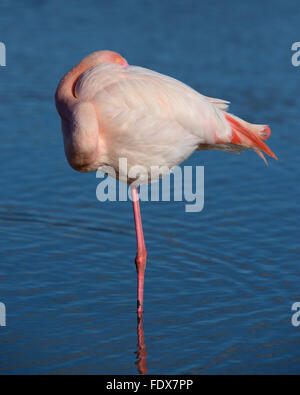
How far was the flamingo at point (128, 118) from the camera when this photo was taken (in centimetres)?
512

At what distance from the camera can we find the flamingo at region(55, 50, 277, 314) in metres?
5.12

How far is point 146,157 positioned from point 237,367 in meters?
1.41

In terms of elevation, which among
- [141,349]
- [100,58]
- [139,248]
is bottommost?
[141,349]

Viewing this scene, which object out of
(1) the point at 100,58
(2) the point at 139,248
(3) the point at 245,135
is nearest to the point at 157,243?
(2) the point at 139,248

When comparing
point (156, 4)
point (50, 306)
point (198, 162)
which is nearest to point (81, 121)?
point (50, 306)

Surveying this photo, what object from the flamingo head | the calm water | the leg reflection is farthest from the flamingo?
the calm water

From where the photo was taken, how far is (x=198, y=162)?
8078 mm

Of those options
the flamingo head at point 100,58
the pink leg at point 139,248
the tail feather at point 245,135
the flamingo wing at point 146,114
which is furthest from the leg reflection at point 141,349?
the flamingo head at point 100,58

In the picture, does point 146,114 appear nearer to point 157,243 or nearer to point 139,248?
point 139,248

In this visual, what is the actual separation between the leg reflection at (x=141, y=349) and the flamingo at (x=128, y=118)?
12cm

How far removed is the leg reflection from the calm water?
25 millimetres

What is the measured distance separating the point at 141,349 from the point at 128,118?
1368 millimetres

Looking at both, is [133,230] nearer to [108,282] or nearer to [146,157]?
[108,282]

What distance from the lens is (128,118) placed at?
521cm
